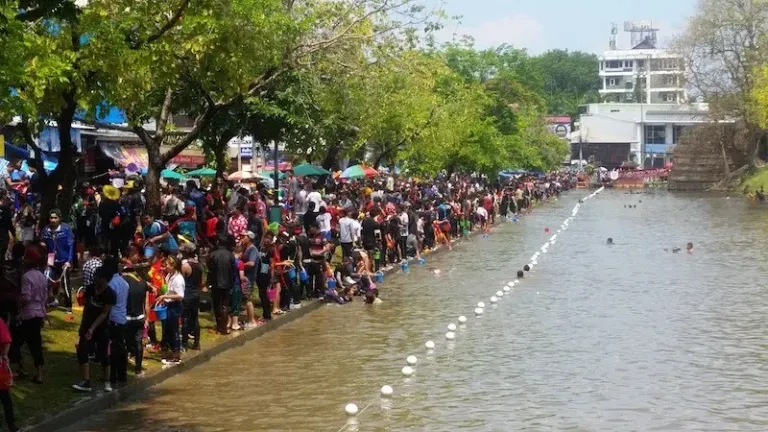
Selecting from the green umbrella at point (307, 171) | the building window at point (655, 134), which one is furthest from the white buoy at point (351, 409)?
the building window at point (655, 134)

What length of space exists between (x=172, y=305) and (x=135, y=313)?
1430 millimetres

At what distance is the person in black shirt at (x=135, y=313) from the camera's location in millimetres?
15352

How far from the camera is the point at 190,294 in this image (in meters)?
17.5

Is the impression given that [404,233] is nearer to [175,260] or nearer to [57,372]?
[175,260]

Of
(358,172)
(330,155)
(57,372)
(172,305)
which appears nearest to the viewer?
(57,372)

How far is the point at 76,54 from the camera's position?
17125mm

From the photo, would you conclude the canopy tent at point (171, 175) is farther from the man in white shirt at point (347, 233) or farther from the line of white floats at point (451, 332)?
the man in white shirt at point (347, 233)

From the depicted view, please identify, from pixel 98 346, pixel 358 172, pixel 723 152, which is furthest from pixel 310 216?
pixel 723 152

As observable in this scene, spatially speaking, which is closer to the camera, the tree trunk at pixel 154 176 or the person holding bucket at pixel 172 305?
the person holding bucket at pixel 172 305

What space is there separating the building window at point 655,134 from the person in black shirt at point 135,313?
142433 millimetres

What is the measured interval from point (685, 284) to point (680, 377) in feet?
39.5

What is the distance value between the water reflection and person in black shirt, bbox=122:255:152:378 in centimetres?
55

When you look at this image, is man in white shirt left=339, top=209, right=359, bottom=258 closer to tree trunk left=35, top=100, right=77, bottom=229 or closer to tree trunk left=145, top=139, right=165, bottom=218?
tree trunk left=145, top=139, right=165, bottom=218

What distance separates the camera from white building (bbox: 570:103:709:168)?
501 feet
